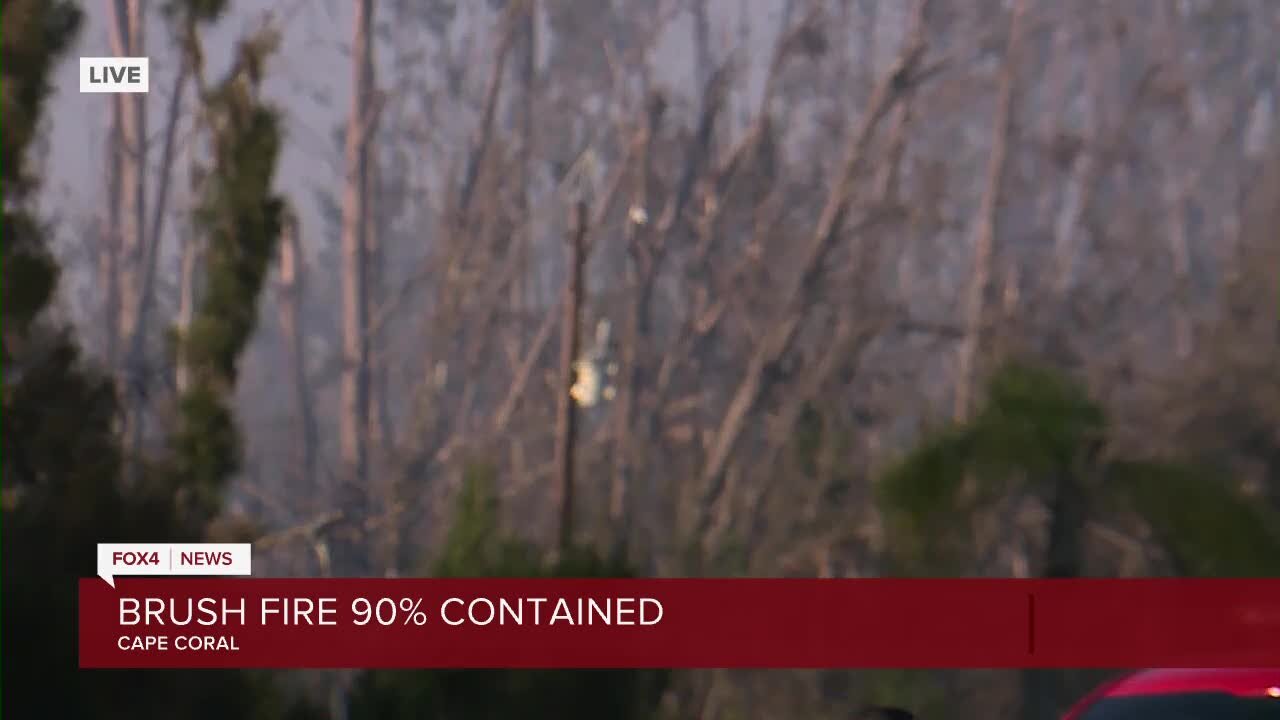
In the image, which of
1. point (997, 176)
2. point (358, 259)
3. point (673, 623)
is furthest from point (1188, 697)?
point (997, 176)

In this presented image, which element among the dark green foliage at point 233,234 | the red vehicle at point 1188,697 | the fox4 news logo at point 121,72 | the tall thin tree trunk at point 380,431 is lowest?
the tall thin tree trunk at point 380,431

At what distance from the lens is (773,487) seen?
3406 cm

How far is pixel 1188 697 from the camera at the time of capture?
6203 millimetres

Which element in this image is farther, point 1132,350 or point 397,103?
point 397,103

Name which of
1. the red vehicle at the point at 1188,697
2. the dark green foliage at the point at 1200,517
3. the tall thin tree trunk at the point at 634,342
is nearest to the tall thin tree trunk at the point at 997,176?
the tall thin tree trunk at the point at 634,342

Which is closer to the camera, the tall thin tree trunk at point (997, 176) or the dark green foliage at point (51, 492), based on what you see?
the dark green foliage at point (51, 492)

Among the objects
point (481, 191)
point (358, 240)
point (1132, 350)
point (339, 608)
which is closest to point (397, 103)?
point (481, 191)

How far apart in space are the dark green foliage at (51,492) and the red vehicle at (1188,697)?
28.0 ft

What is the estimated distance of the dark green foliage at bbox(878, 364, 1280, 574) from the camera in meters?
22.5

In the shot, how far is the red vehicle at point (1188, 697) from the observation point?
5.93 metres

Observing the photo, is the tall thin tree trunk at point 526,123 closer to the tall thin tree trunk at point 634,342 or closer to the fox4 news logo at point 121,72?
the tall thin tree trunk at point 634,342

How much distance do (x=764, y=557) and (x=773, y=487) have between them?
3.27m

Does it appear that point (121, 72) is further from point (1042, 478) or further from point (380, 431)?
point (380, 431)

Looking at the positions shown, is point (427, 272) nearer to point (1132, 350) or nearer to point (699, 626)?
point (1132, 350)
